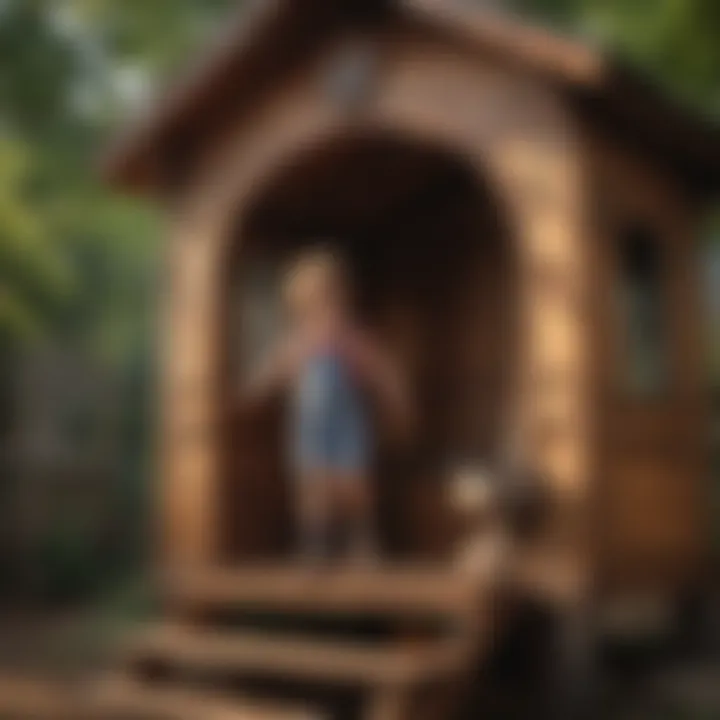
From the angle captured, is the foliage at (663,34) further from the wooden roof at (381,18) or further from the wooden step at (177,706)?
the wooden step at (177,706)

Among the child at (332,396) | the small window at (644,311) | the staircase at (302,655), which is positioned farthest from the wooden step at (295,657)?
the small window at (644,311)

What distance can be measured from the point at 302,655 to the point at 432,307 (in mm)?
1719

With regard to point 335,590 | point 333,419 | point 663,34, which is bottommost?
point 335,590

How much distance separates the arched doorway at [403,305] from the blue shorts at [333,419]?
0.58 meters

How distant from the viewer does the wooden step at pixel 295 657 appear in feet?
8.82

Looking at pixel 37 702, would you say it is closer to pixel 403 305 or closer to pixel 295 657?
pixel 295 657

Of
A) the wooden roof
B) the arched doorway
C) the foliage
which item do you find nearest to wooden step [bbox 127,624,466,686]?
the arched doorway

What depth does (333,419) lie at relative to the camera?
11.0 feet

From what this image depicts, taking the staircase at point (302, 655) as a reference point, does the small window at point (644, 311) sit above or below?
above

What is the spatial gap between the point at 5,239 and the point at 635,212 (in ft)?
7.45

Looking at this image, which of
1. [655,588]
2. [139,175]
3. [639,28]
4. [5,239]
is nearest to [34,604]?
[5,239]

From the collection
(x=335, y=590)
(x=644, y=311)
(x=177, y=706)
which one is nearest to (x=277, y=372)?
(x=335, y=590)

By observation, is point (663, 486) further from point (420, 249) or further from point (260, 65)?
point (260, 65)

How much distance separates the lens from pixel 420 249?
438 centimetres
